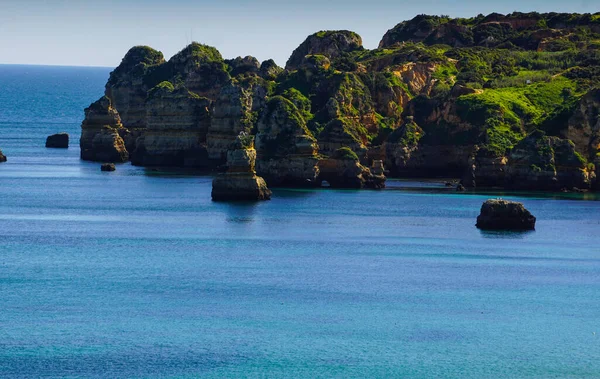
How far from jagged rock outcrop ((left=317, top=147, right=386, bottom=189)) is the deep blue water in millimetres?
8730

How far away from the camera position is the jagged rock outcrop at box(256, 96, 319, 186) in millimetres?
147125

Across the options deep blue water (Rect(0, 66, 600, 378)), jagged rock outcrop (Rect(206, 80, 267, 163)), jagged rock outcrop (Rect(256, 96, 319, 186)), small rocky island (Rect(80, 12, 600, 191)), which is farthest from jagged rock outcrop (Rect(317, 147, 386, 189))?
jagged rock outcrop (Rect(206, 80, 267, 163))

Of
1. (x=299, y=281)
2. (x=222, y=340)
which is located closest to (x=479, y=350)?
(x=222, y=340)

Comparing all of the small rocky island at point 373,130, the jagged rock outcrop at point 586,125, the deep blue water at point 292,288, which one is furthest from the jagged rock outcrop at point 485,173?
the deep blue water at point 292,288

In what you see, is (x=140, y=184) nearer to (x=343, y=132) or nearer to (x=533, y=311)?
(x=343, y=132)

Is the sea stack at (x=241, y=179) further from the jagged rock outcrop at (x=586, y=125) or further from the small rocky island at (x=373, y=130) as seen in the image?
the jagged rock outcrop at (x=586, y=125)

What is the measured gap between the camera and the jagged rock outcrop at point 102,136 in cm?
18712

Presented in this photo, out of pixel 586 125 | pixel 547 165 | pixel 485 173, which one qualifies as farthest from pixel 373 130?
pixel 547 165

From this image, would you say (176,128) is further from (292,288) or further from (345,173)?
(292,288)

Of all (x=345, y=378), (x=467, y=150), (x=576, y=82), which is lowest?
(x=345, y=378)

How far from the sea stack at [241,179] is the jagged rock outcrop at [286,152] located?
13.6 metres

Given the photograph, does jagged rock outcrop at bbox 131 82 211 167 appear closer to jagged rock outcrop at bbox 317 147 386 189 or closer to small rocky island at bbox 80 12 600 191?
small rocky island at bbox 80 12 600 191

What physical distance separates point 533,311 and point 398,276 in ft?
46.0

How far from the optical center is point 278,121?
149875mm
